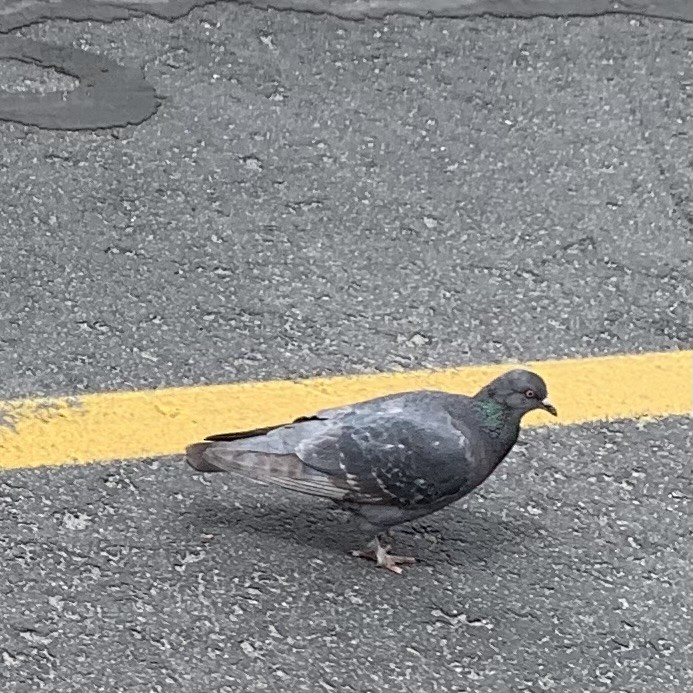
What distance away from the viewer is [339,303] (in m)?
4.16

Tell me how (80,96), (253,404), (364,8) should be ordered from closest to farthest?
(253,404) → (80,96) → (364,8)

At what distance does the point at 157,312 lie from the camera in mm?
4078

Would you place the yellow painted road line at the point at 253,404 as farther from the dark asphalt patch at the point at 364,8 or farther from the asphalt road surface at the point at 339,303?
the dark asphalt patch at the point at 364,8

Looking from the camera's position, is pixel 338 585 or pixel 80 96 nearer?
pixel 338 585

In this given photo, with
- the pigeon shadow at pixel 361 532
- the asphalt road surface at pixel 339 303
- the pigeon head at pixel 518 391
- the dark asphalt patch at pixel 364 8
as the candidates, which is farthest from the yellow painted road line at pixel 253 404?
the dark asphalt patch at pixel 364 8

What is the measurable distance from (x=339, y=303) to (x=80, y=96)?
1.32m

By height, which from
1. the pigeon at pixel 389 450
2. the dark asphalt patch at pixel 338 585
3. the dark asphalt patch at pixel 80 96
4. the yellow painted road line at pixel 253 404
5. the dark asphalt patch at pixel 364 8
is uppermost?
the dark asphalt patch at pixel 364 8

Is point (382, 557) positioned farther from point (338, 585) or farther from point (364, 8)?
point (364, 8)

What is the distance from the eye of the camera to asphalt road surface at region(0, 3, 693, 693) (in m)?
3.21

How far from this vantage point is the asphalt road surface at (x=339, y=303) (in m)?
3.21

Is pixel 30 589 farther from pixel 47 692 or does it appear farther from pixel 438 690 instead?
pixel 438 690

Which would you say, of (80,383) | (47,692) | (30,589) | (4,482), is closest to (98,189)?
(80,383)

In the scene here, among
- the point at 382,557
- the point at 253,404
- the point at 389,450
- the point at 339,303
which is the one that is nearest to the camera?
the point at 389,450

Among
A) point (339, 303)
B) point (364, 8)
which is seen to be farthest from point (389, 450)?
point (364, 8)
